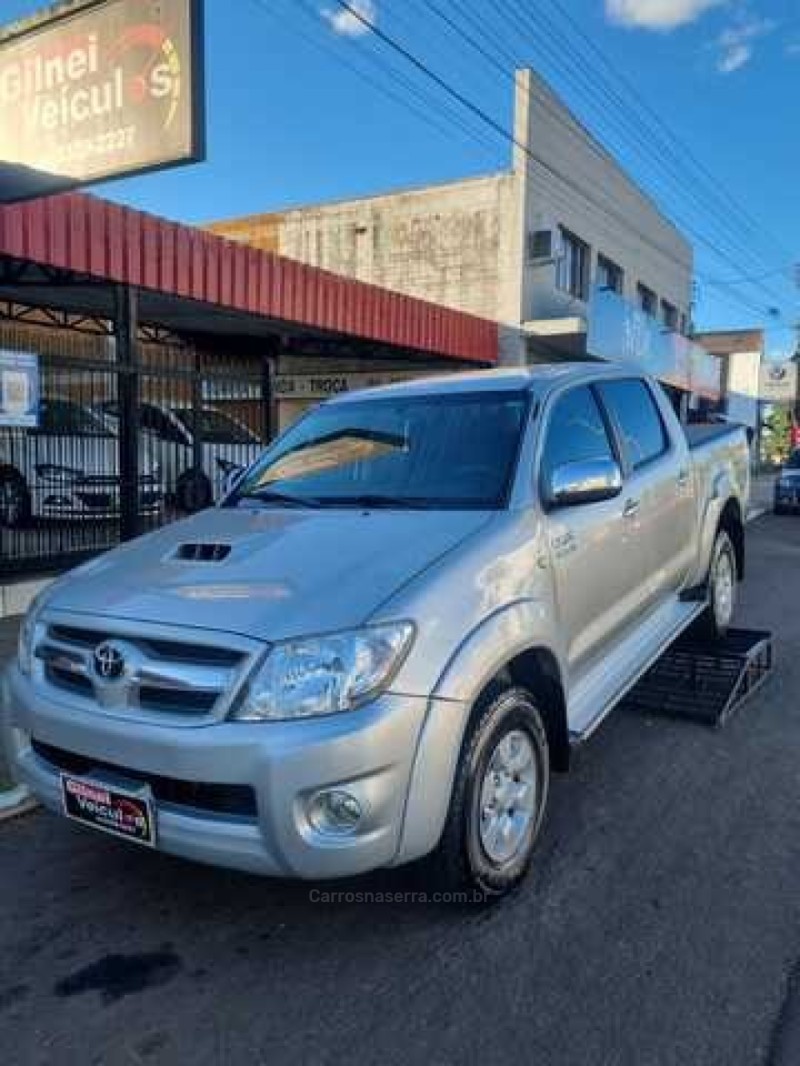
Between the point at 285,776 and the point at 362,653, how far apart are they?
1.35 feet

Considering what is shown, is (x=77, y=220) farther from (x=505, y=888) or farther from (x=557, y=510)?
(x=505, y=888)

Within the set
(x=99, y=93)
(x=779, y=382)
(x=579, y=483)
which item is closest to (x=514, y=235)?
(x=99, y=93)

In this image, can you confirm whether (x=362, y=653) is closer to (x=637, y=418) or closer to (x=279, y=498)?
(x=279, y=498)

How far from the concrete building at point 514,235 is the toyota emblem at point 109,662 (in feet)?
52.7

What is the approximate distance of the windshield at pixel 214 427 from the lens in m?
9.84

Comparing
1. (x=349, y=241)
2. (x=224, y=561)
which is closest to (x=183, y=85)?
(x=224, y=561)

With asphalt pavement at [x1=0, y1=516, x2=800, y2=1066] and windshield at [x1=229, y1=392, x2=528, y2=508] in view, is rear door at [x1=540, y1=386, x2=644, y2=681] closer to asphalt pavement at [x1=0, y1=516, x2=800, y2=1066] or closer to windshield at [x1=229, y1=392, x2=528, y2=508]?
windshield at [x1=229, y1=392, x2=528, y2=508]

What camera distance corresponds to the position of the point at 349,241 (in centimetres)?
2066

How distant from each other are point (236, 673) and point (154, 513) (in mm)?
7660

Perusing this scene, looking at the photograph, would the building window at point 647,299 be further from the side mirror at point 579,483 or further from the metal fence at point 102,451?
the side mirror at point 579,483

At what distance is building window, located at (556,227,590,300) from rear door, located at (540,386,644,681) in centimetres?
1674

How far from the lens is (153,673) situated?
8.52 ft

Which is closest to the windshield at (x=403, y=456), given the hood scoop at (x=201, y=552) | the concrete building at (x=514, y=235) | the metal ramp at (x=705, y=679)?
the hood scoop at (x=201, y=552)

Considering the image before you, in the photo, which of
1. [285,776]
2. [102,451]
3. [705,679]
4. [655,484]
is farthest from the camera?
[102,451]
